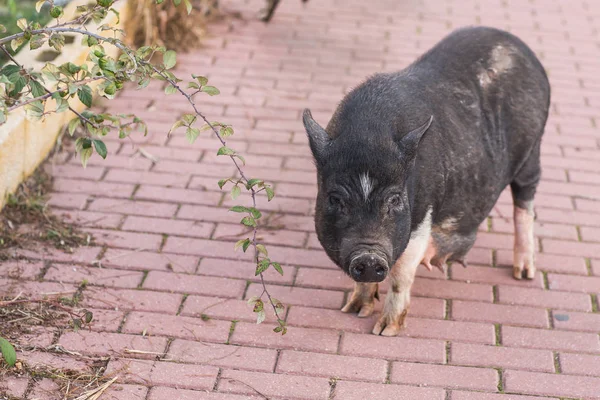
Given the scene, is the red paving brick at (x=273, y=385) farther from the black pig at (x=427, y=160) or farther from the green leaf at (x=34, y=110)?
the green leaf at (x=34, y=110)

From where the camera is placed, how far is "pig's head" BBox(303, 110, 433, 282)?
3.74 meters

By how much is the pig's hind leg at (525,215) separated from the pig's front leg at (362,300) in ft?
2.71

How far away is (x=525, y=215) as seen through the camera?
4801mm

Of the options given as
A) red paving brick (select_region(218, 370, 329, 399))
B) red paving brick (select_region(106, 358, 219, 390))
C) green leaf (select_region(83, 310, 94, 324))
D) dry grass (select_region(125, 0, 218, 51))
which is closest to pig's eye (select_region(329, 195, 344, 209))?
red paving brick (select_region(218, 370, 329, 399))

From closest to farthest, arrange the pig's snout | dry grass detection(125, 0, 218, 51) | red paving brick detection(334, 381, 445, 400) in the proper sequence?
the pig's snout, red paving brick detection(334, 381, 445, 400), dry grass detection(125, 0, 218, 51)

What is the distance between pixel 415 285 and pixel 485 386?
88cm

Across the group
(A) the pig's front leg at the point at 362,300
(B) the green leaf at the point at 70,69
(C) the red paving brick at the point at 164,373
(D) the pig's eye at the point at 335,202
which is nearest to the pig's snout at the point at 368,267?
(D) the pig's eye at the point at 335,202

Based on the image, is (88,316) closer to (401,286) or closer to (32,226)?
(32,226)

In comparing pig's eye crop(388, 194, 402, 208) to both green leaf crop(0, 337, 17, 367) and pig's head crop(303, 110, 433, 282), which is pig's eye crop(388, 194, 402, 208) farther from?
green leaf crop(0, 337, 17, 367)

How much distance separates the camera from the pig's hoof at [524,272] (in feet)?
15.4

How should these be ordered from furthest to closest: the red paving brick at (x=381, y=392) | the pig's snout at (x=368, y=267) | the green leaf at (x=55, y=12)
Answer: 1. the red paving brick at (x=381, y=392)
2. the pig's snout at (x=368, y=267)
3. the green leaf at (x=55, y=12)

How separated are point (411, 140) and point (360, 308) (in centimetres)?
98

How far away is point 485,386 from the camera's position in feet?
12.7

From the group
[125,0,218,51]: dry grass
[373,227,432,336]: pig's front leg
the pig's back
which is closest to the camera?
[373,227,432,336]: pig's front leg
